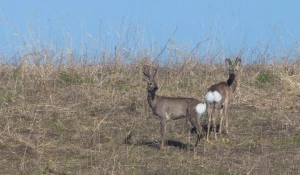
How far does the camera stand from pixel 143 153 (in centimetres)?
917

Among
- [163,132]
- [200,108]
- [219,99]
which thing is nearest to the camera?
[200,108]

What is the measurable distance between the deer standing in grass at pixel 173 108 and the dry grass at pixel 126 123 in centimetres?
34

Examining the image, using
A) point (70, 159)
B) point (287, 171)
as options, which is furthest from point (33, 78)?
point (287, 171)

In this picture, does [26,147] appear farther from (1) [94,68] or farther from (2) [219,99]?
(1) [94,68]

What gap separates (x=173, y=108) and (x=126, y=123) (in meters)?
1.41

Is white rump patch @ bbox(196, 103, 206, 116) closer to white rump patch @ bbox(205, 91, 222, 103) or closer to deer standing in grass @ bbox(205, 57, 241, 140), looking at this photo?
deer standing in grass @ bbox(205, 57, 241, 140)

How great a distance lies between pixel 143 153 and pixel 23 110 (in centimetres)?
276

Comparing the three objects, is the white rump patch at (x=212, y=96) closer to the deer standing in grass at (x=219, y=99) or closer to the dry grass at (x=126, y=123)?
the deer standing in grass at (x=219, y=99)

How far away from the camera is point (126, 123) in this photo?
35.9 feet

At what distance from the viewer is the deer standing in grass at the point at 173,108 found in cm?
949

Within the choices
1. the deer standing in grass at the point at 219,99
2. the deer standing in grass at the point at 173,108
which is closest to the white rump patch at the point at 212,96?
the deer standing in grass at the point at 219,99

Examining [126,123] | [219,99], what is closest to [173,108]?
[219,99]

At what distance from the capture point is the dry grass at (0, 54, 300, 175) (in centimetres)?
855

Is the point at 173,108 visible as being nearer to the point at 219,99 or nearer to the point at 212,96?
the point at 212,96
